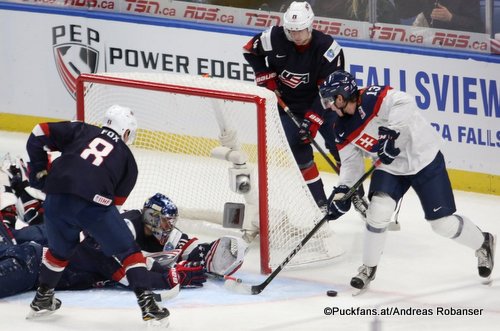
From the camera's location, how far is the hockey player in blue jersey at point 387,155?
6461 millimetres

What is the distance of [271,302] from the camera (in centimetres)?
650

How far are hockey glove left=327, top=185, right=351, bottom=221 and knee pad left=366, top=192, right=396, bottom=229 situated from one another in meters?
0.13

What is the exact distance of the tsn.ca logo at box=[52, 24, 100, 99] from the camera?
Answer: 9.56 metres

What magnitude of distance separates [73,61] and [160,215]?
322 centimetres

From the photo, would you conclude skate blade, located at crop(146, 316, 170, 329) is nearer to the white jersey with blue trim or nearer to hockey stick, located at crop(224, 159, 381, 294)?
hockey stick, located at crop(224, 159, 381, 294)

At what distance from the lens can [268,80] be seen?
24.9ft

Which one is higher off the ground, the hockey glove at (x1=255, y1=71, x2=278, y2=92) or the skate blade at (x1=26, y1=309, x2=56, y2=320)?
the hockey glove at (x1=255, y1=71, x2=278, y2=92)

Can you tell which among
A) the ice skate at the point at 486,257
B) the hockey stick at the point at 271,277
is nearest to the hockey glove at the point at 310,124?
the hockey stick at the point at 271,277

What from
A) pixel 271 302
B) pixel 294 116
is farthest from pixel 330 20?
pixel 271 302

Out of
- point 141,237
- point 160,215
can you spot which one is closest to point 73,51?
point 141,237

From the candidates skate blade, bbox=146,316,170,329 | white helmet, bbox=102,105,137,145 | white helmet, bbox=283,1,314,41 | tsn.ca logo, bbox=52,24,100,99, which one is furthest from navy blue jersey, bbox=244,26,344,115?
tsn.ca logo, bbox=52,24,100,99

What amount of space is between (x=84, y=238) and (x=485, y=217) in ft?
8.37

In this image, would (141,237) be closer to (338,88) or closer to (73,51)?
(338,88)

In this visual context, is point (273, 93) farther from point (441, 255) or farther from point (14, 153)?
point (14, 153)
